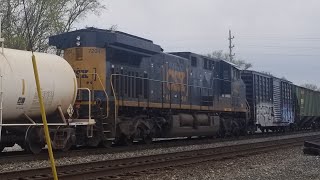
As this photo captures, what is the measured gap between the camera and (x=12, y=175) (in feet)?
29.0

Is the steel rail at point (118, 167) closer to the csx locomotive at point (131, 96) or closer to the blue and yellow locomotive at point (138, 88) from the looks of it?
the csx locomotive at point (131, 96)

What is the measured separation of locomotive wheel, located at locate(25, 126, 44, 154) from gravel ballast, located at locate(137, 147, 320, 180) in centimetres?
410

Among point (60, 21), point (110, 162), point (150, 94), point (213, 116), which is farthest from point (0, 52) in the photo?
A: point (60, 21)

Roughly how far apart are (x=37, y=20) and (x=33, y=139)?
23.2 metres

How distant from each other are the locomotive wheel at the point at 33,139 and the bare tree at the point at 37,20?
17.9 meters

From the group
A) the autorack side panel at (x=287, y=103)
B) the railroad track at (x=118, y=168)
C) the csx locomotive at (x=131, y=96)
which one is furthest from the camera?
the autorack side panel at (x=287, y=103)

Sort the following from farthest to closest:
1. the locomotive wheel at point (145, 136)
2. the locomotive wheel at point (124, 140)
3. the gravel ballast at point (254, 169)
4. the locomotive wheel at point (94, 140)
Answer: the locomotive wheel at point (145, 136), the locomotive wheel at point (124, 140), the locomotive wheel at point (94, 140), the gravel ballast at point (254, 169)

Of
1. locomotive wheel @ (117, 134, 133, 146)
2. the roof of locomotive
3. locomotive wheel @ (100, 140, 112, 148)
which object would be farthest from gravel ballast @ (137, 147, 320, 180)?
the roof of locomotive

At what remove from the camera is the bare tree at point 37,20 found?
31.2 m

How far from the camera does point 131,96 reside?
1669 cm

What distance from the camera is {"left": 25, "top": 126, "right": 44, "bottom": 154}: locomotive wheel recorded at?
12.5m

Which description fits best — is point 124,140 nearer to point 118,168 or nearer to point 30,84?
point 30,84

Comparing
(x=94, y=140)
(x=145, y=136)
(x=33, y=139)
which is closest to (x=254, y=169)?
(x=94, y=140)

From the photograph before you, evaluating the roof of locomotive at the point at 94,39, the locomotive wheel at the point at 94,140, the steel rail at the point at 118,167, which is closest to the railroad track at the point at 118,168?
the steel rail at the point at 118,167
